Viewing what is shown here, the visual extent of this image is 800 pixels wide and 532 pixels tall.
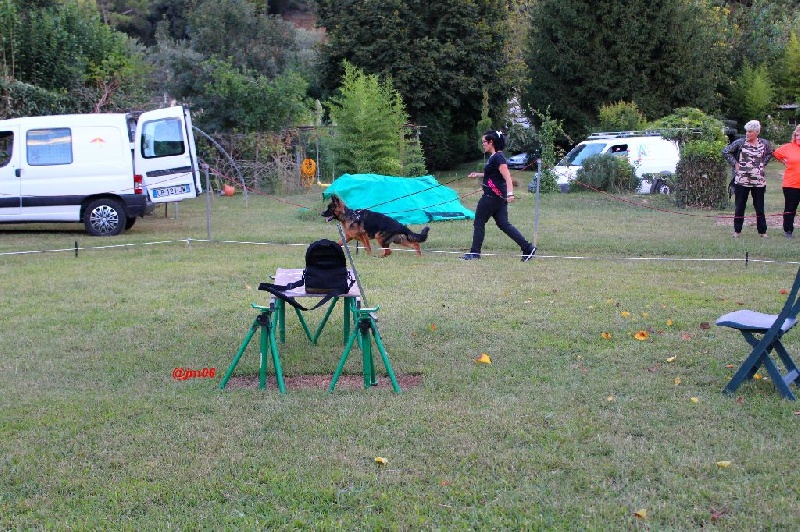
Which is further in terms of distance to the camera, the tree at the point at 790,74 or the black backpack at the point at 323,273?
the tree at the point at 790,74

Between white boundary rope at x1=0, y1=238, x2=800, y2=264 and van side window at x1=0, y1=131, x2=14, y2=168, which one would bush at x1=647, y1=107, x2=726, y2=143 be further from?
van side window at x1=0, y1=131, x2=14, y2=168

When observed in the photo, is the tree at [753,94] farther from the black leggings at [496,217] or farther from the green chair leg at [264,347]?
the green chair leg at [264,347]

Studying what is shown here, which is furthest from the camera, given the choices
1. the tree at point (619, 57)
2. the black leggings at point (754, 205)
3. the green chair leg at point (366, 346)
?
the tree at point (619, 57)

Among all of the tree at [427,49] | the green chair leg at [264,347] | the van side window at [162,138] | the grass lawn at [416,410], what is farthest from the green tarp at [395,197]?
the tree at [427,49]

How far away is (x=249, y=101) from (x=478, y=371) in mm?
19308

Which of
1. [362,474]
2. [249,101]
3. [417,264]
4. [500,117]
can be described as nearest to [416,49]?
[500,117]

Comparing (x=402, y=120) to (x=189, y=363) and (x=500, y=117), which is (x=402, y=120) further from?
(x=500, y=117)

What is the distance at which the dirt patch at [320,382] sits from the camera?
5.60 meters

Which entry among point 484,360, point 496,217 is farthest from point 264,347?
point 496,217

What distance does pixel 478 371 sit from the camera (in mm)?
5844

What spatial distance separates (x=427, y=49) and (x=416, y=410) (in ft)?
85.4

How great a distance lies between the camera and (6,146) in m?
13.5

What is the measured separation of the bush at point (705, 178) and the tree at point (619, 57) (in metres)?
14.6

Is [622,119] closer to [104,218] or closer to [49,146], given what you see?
[104,218]
